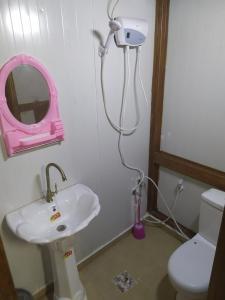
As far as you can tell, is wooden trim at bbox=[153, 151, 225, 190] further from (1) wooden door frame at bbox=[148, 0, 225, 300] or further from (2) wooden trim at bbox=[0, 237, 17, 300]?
(2) wooden trim at bbox=[0, 237, 17, 300]

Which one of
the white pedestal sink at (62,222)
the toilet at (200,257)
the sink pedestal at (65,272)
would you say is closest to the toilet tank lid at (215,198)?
the toilet at (200,257)

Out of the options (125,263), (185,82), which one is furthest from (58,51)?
(125,263)

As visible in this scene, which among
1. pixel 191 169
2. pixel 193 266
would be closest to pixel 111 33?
pixel 191 169

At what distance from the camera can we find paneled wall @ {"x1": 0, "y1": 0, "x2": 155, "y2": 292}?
1.19m

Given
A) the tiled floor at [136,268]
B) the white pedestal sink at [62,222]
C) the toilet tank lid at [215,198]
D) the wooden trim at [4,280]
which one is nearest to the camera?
the wooden trim at [4,280]

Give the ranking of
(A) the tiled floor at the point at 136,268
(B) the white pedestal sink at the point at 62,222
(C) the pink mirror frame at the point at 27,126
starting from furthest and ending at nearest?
(A) the tiled floor at the point at 136,268 → (B) the white pedestal sink at the point at 62,222 → (C) the pink mirror frame at the point at 27,126

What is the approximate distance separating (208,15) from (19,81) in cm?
132

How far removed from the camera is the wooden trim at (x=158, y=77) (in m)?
1.73

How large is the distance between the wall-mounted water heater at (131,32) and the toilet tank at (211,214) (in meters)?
1.21

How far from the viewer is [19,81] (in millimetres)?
1198

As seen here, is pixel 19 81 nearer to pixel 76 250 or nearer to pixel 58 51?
pixel 58 51

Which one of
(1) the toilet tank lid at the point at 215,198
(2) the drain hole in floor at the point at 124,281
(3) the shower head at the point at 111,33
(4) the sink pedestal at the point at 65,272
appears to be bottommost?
(2) the drain hole in floor at the point at 124,281

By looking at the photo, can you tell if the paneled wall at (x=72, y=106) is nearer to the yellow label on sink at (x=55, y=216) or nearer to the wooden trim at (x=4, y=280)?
the yellow label on sink at (x=55, y=216)

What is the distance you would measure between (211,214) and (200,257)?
302 mm
